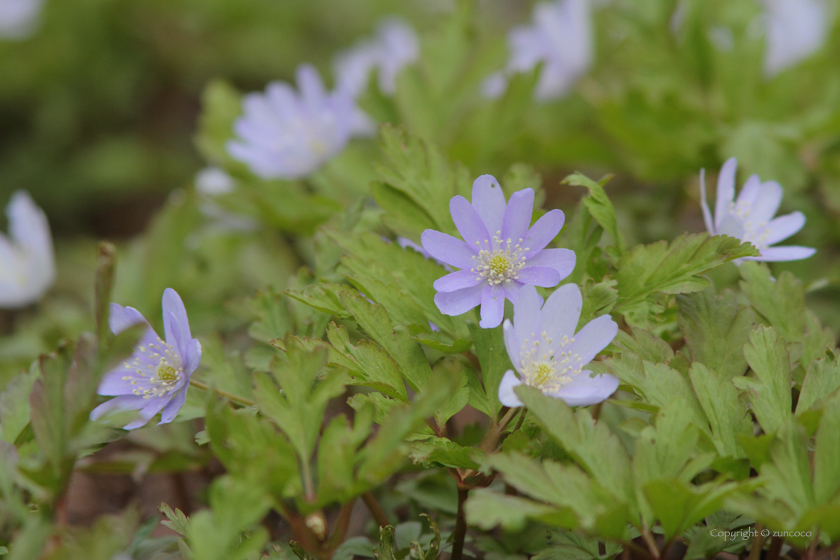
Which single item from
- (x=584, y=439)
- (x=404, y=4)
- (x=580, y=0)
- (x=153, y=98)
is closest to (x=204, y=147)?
(x=580, y=0)

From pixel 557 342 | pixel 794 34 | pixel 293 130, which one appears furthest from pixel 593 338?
pixel 794 34

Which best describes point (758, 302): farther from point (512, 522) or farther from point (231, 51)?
point (231, 51)

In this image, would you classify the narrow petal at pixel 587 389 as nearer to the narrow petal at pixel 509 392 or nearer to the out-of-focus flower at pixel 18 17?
the narrow petal at pixel 509 392

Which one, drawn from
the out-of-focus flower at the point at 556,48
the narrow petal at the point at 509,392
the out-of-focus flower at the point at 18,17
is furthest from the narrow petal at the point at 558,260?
the out-of-focus flower at the point at 18,17

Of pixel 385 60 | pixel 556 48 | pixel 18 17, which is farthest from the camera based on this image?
pixel 18 17

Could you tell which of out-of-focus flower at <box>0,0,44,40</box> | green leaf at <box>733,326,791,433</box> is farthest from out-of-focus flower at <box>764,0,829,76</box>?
out-of-focus flower at <box>0,0,44,40</box>

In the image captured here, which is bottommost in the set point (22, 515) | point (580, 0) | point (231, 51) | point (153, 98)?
point (153, 98)

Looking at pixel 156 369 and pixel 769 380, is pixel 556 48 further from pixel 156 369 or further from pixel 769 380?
pixel 156 369
